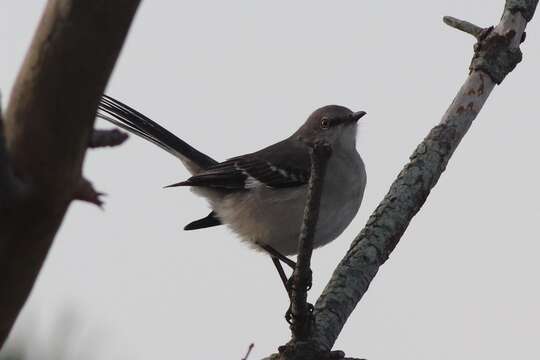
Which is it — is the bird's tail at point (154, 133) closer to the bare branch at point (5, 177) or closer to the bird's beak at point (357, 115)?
the bird's beak at point (357, 115)

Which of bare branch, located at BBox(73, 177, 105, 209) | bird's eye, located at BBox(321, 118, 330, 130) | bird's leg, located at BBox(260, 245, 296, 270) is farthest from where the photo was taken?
bird's eye, located at BBox(321, 118, 330, 130)

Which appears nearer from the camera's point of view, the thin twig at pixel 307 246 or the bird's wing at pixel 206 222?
the thin twig at pixel 307 246

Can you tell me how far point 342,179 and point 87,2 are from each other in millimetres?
4185

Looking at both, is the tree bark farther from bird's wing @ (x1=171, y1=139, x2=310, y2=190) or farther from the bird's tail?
the bird's tail

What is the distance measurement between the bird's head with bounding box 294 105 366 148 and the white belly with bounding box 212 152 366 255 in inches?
14.2

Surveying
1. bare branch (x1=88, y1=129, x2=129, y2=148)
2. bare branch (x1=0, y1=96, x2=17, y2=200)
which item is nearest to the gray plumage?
Answer: bare branch (x1=88, y1=129, x2=129, y2=148)

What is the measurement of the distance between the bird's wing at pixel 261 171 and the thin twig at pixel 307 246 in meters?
2.46

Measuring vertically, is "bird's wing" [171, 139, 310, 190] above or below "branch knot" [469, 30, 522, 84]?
below

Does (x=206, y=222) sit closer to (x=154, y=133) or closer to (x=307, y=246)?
(x=154, y=133)

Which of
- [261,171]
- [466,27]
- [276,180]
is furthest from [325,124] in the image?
[466,27]

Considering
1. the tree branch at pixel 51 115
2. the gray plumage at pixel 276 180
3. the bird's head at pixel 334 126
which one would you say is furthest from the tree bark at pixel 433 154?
the tree branch at pixel 51 115

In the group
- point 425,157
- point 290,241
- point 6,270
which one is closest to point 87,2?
point 6,270

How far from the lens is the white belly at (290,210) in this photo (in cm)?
563

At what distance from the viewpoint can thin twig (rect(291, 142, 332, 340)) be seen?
2.81m
